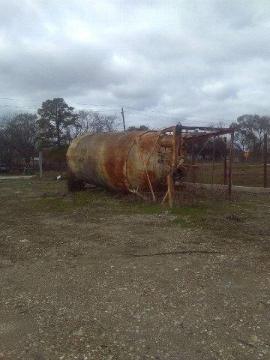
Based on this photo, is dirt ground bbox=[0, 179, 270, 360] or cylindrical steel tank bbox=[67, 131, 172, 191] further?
cylindrical steel tank bbox=[67, 131, 172, 191]

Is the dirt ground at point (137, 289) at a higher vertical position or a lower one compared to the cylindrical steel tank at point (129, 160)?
lower

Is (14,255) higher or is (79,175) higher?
(79,175)

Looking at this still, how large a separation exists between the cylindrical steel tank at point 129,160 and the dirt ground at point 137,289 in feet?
9.42

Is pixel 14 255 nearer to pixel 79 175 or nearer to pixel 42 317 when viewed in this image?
pixel 42 317

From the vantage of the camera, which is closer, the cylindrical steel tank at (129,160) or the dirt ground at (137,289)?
the dirt ground at (137,289)

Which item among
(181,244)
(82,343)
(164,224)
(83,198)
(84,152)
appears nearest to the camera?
(82,343)

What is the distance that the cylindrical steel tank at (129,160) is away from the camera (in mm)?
12047

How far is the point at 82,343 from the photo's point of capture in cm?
373

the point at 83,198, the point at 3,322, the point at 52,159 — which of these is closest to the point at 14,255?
the point at 3,322

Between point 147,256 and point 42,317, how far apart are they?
2371 millimetres

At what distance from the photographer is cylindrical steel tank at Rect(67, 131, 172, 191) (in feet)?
39.5

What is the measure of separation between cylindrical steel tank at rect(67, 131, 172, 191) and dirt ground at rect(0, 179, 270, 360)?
2.87 meters

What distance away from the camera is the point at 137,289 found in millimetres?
4965

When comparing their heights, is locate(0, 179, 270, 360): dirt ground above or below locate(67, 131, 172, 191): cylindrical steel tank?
below
